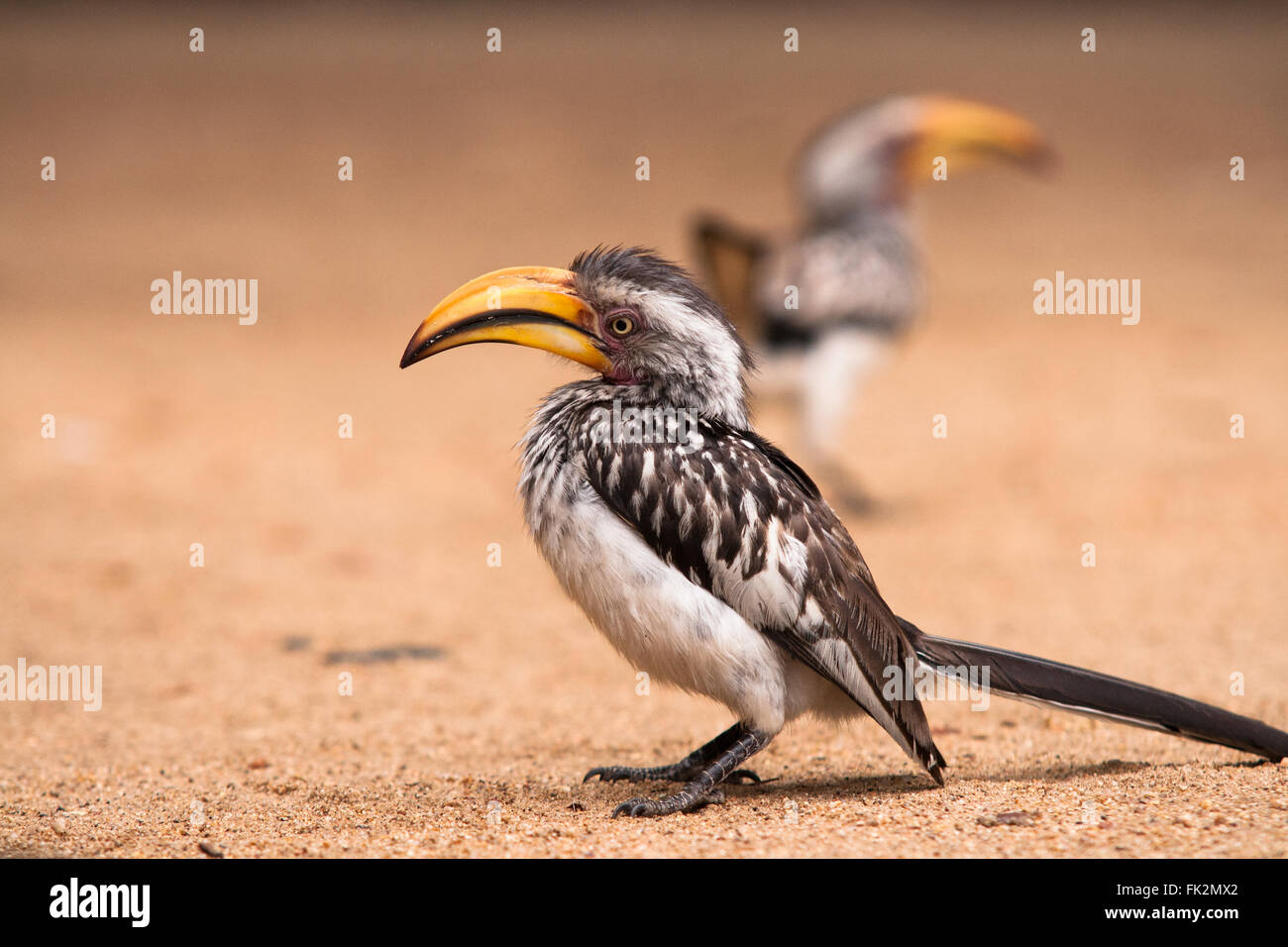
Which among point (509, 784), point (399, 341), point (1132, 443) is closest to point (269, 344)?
point (399, 341)

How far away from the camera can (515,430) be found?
10445 millimetres

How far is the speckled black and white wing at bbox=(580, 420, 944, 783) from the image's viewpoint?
3812mm

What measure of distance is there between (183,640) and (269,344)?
Result: 20.1 feet

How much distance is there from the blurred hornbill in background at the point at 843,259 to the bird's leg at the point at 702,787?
4899mm

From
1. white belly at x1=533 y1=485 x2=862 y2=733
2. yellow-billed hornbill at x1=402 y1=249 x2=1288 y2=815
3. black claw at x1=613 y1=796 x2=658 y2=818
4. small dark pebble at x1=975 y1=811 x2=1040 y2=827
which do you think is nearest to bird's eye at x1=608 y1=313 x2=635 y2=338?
yellow-billed hornbill at x1=402 y1=249 x2=1288 y2=815

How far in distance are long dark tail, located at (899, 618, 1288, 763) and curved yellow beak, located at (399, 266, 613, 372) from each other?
1442mm

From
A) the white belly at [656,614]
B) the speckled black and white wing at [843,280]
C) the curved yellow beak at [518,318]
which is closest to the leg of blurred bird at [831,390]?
the speckled black and white wing at [843,280]

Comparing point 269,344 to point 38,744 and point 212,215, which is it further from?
point 38,744

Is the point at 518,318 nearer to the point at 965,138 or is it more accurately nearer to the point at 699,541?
the point at 699,541

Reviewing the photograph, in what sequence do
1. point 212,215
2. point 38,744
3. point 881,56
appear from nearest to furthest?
point 38,744
point 212,215
point 881,56

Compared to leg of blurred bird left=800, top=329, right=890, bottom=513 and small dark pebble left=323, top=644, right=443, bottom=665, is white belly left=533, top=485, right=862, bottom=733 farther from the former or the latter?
leg of blurred bird left=800, top=329, right=890, bottom=513

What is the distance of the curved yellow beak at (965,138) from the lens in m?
9.30

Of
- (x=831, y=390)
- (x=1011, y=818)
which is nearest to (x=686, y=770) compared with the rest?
(x=1011, y=818)

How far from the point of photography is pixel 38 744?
5043mm
